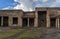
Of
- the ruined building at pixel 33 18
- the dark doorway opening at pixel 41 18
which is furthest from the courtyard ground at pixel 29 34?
the dark doorway opening at pixel 41 18

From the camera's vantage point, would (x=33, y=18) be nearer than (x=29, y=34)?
No

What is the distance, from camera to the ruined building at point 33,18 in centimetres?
5128

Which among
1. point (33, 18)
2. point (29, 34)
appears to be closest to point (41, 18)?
point (33, 18)

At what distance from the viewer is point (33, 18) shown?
5384cm

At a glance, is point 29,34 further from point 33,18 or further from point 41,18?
point 33,18

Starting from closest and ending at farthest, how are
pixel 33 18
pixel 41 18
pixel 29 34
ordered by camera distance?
1. pixel 29 34
2. pixel 41 18
3. pixel 33 18

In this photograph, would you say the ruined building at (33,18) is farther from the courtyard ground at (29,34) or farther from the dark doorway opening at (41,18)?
the courtyard ground at (29,34)

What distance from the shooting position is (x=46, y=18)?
5162cm

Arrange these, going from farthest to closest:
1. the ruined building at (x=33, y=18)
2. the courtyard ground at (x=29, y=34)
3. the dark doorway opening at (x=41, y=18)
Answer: the dark doorway opening at (x=41, y=18), the ruined building at (x=33, y=18), the courtyard ground at (x=29, y=34)

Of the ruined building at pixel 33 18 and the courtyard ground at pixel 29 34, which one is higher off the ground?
the ruined building at pixel 33 18

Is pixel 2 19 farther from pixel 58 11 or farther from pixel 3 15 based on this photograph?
pixel 58 11

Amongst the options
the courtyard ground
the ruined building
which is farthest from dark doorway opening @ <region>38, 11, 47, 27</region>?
the courtyard ground

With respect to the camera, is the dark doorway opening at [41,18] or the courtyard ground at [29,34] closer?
the courtyard ground at [29,34]

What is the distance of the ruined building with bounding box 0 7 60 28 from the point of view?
5128cm
